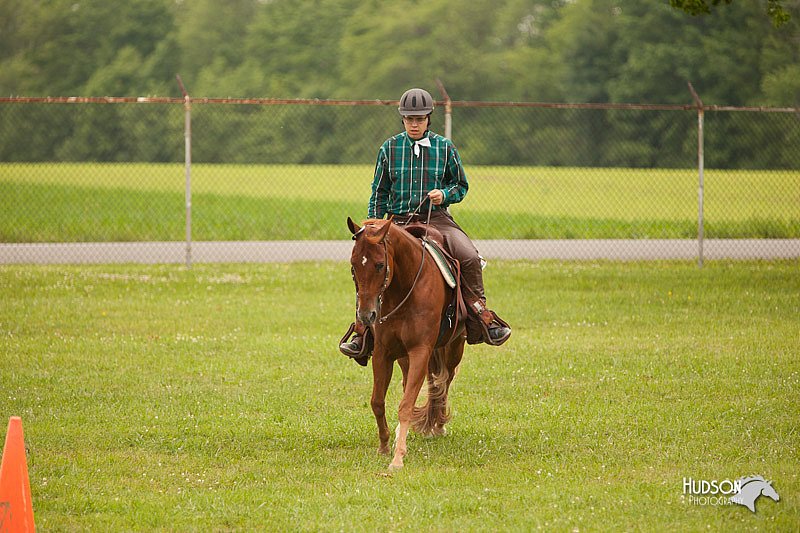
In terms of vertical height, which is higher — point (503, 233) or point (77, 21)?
point (77, 21)

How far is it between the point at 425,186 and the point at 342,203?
28.5m

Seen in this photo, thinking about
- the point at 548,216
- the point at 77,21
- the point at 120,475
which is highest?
the point at 77,21

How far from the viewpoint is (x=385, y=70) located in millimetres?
63344

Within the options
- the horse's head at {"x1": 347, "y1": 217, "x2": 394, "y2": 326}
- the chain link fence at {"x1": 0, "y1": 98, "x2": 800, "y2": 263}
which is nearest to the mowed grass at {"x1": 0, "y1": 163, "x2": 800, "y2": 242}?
the chain link fence at {"x1": 0, "y1": 98, "x2": 800, "y2": 263}

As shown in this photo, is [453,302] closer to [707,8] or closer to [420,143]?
[420,143]

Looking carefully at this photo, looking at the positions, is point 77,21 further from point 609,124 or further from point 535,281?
point 535,281

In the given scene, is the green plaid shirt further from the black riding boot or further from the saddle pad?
the black riding boot

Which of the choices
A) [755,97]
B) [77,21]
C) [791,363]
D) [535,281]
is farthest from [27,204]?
[77,21]

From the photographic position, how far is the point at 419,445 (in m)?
8.15

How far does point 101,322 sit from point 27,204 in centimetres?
1855

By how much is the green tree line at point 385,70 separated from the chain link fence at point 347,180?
143mm

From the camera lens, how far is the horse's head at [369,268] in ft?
22.5

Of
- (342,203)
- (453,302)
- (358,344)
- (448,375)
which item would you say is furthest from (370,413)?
(342,203)

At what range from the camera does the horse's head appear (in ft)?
22.5
